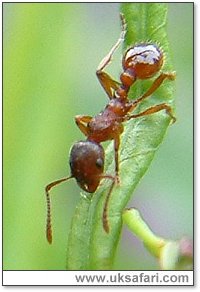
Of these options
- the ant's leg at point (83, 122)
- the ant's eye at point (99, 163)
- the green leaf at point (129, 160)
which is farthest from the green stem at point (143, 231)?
the ant's leg at point (83, 122)

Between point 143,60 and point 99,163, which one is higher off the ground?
point 143,60

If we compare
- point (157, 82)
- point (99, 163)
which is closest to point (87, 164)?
point (99, 163)

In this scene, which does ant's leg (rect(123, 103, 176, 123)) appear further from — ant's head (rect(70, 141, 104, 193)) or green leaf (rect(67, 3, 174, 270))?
ant's head (rect(70, 141, 104, 193))

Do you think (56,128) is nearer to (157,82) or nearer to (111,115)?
(111,115)

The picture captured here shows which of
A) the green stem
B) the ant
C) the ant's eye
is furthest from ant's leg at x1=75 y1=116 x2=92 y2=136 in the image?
the green stem

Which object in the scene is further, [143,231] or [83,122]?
[83,122]

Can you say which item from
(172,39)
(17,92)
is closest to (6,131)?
(17,92)
